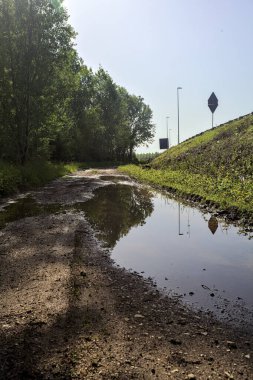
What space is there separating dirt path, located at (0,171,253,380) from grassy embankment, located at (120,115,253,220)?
21.4 ft

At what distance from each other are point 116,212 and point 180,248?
18.3 feet

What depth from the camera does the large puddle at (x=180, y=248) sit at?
19.6ft

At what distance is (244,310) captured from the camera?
538cm

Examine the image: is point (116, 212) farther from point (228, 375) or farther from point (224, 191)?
point (228, 375)

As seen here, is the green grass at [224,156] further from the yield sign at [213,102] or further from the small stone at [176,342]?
the small stone at [176,342]

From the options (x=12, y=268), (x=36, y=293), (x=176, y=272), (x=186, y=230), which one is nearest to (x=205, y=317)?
(x=176, y=272)

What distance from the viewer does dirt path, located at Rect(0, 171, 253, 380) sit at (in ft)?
12.7

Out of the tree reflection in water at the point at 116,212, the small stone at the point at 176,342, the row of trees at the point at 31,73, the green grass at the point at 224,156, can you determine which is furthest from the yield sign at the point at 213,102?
the small stone at the point at 176,342

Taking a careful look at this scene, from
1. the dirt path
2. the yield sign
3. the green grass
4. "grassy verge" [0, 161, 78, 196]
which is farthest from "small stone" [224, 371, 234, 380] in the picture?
the yield sign

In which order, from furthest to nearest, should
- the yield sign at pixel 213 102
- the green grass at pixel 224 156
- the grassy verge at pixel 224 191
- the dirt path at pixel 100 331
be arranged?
1. the yield sign at pixel 213 102
2. the green grass at pixel 224 156
3. the grassy verge at pixel 224 191
4. the dirt path at pixel 100 331

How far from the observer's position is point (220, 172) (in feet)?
73.6

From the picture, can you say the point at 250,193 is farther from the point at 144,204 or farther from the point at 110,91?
the point at 110,91

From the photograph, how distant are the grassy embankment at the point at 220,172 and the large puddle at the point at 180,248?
1.25 m

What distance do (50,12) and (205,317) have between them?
26.8 metres
